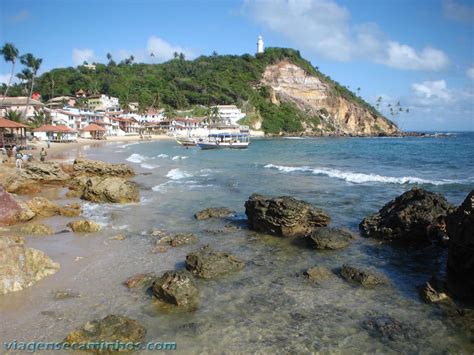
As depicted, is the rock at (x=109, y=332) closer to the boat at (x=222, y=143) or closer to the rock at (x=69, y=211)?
the rock at (x=69, y=211)

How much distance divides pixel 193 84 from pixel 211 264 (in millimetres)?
145270

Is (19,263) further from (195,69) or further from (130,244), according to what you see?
(195,69)

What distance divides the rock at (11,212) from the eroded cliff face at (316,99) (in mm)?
142392

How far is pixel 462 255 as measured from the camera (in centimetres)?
842

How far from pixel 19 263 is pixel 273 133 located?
131 meters

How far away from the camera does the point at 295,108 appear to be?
498ft

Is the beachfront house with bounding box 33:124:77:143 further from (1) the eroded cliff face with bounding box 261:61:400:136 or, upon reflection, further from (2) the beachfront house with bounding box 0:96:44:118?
(1) the eroded cliff face with bounding box 261:61:400:136

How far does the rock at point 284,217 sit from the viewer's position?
42.1 ft

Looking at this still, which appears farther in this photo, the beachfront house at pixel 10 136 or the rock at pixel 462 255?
the beachfront house at pixel 10 136

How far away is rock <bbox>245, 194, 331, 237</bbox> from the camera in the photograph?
42.1ft

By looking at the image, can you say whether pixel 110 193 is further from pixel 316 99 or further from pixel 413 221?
pixel 316 99

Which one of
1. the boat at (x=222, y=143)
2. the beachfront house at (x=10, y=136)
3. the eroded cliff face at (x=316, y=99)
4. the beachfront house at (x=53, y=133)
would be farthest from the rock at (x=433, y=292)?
the eroded cliff face at (x=316, y=99)

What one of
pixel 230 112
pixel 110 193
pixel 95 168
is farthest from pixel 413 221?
pixel 230 112

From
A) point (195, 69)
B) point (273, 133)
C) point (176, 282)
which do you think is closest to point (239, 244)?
point (176, 282)
